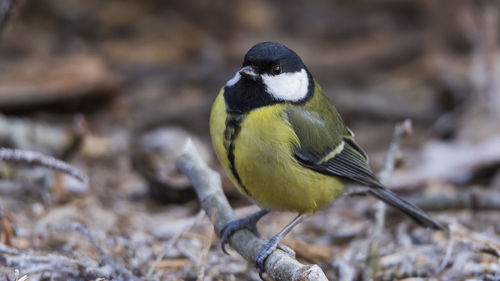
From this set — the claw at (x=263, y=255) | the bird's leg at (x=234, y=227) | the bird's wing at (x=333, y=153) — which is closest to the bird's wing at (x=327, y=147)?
the bird's wing at (x=333, y=153)

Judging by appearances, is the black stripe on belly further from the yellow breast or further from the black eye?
the black eye

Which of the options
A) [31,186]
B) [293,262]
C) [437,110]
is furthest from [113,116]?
[293,262]

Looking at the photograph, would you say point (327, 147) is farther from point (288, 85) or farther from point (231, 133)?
point (231, 133)

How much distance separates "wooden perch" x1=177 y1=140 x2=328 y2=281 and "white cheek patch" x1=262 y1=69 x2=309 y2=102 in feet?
1.62

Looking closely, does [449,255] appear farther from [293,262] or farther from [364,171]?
[293,262]

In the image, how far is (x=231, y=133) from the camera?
2668 mm

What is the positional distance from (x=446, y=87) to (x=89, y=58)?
3136mm

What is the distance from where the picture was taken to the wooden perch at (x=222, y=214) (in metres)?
2.26

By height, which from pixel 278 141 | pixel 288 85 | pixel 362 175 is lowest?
pixel 362 175

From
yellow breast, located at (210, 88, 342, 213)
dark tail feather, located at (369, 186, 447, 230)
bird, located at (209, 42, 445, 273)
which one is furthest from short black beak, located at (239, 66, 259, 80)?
dark tail feather, located at (369, 186, 447, 230)

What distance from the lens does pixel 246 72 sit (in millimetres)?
2758

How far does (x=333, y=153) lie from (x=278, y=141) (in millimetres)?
443

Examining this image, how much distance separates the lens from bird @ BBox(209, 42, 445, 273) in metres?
2.65

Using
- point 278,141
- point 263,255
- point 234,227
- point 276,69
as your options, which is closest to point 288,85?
point 276,69
